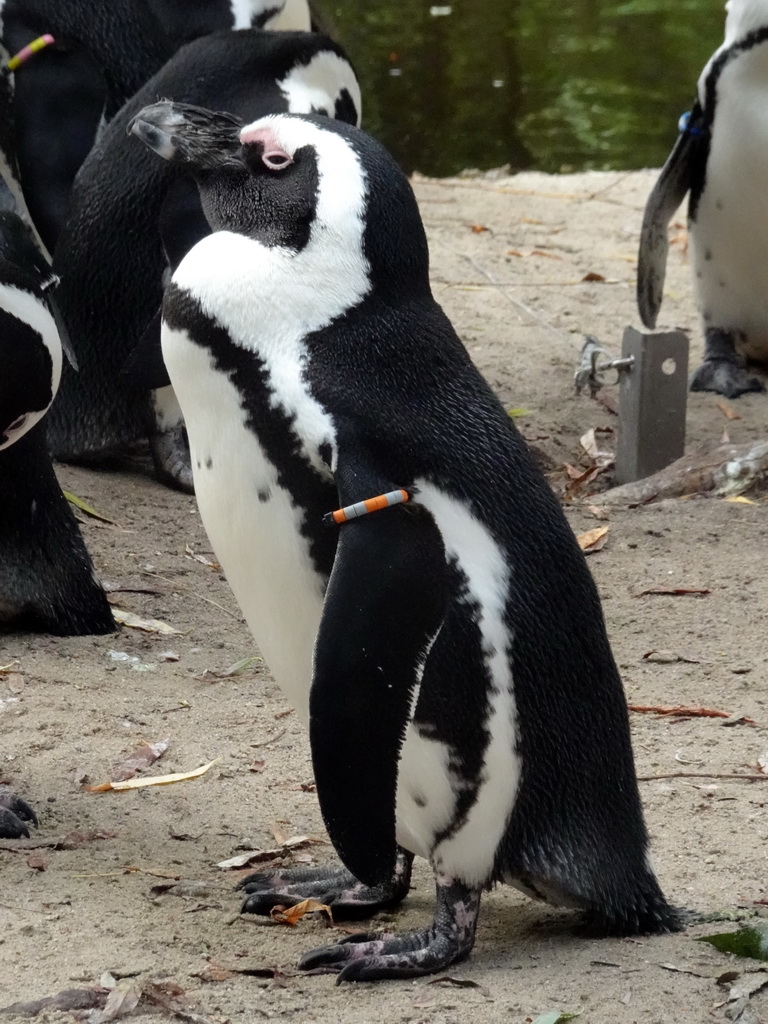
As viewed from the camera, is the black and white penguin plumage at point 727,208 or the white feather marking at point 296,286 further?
the black and white penguin plumage at point 727,208

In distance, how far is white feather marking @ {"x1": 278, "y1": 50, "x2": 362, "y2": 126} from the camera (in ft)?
14.6

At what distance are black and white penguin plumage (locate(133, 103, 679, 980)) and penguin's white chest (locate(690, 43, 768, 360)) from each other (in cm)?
350

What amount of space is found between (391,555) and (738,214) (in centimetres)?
393

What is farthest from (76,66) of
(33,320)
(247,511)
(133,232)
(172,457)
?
(247,511)

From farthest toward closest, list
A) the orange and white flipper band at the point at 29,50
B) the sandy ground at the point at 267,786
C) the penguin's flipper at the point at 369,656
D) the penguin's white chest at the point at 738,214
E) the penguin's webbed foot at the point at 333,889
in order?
the penguin's white chest at the point at 738,214 < the orange and white flipper band at the point at 29,50 < the penguin's webbed foot at the point at 333,889 < the sandy ground at the point at 267,786 < the penguin's flipper at the point at 369,656

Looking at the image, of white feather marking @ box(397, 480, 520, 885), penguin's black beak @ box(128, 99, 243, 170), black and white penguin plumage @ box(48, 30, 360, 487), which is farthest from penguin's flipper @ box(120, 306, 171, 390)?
white feather marking @ box(397, 480, 520, 885)

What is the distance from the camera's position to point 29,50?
187 inches

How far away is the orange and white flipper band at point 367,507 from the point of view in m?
1.90

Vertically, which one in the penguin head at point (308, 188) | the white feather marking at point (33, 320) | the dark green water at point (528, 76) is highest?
the dark green water at point (528, 76)

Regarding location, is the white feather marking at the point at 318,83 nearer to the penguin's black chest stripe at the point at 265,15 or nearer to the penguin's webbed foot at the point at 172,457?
the penguin's black chest stripe at the point at 265,15

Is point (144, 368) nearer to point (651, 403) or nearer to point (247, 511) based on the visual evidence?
point (651, 403)

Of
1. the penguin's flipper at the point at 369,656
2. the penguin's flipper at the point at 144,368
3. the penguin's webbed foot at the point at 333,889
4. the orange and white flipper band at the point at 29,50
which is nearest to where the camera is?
the penguin's flipper at the point at 369,656

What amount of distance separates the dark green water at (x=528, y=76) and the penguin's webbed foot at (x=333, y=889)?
7249mm

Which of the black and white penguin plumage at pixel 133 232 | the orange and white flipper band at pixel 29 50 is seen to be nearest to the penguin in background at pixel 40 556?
the black and white penguin plumage at pixel 133 232
